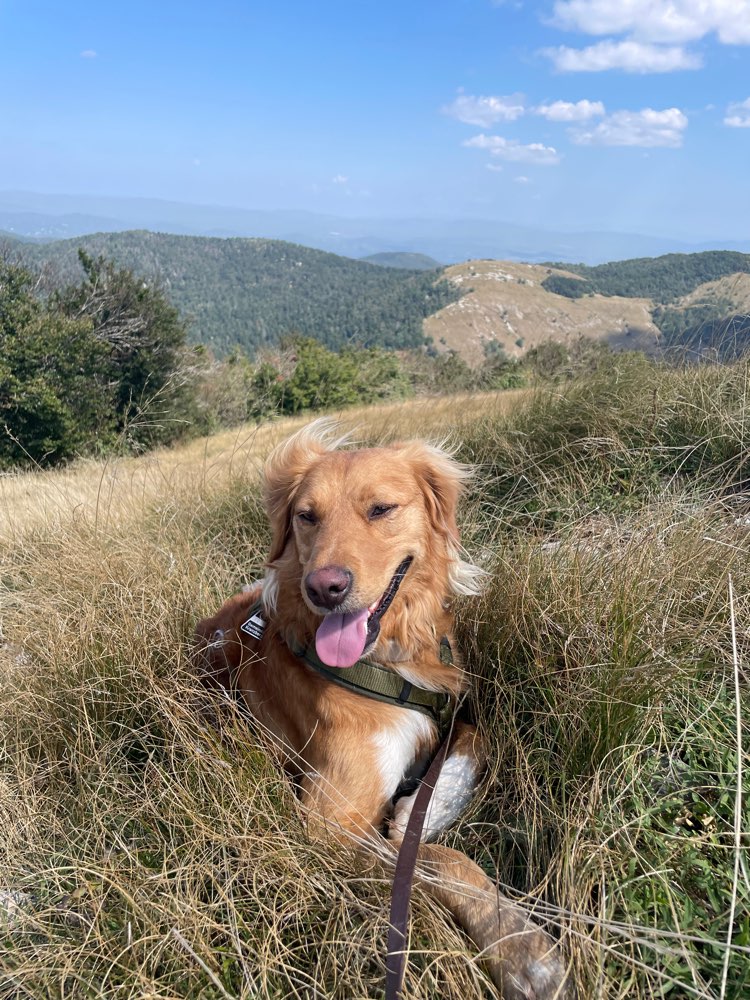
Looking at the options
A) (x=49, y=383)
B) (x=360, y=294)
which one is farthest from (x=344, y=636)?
(x=360, y=294)

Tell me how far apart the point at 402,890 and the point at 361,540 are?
1112 millimetres

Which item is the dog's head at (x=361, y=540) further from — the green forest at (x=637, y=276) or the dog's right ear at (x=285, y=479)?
the green forest at (x=637, y=276)

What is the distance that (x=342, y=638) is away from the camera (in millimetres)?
2148

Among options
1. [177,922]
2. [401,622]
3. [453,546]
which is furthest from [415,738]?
[177,922]

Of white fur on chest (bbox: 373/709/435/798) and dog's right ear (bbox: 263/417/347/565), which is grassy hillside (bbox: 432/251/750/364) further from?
white fur on chest (bbox: 373/709/435/798)

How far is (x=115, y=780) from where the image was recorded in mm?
2182

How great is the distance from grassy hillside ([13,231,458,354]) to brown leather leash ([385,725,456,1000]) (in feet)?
264

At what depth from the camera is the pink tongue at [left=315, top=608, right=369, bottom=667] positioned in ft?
6.98

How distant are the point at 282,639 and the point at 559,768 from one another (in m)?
1.15

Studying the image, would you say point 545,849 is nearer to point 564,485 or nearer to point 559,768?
point 559,768

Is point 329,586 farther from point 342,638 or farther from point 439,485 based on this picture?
point 439,485

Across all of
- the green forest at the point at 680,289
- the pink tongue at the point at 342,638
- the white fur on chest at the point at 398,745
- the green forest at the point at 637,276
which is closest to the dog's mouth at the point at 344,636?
the pink tongue at the point at 342,638

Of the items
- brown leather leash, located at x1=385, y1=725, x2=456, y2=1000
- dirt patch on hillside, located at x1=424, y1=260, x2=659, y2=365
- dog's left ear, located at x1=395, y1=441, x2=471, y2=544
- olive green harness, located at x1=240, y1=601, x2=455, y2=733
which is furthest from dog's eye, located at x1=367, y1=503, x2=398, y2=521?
dirt patch on hillside, located at x1=424, y1=260, x2=659, y2=365

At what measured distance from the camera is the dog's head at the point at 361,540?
6.95ft
